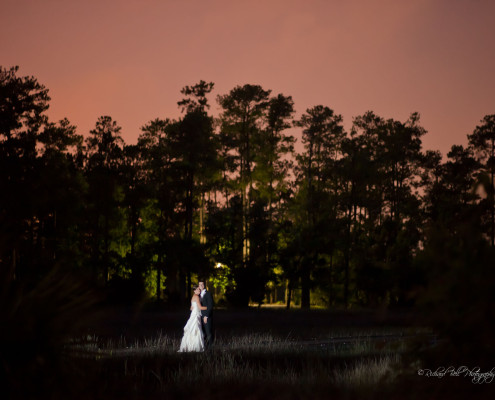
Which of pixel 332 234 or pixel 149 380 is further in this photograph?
pixel 332 234

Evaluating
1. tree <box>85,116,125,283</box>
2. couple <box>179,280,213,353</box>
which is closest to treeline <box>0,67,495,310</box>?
tree <box>85,116,125,283</box>

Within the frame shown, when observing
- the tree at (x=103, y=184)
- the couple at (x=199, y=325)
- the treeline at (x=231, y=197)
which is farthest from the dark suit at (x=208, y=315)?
the tree at (x=103, y=184)

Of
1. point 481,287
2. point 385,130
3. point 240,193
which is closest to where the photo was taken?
point 481,287

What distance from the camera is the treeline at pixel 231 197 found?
50906 mm

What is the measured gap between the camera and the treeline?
5091cm

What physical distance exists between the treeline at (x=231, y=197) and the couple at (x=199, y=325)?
25.8 metres

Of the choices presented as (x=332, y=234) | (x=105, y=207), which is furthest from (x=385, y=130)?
(x=105, y=207)

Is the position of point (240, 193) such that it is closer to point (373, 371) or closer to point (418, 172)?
point (418, 172)

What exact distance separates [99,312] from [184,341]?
1012cm

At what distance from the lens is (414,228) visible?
6206 centimetres

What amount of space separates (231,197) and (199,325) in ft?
142

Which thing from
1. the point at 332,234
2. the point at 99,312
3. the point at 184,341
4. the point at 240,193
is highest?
the point at 240,193

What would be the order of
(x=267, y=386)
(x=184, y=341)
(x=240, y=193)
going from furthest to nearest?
1. (x=240, y=193)
2. (x=184, y=341)
3. (x=267, y=386)

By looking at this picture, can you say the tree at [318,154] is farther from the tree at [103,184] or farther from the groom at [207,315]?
the groom at [207,315]
